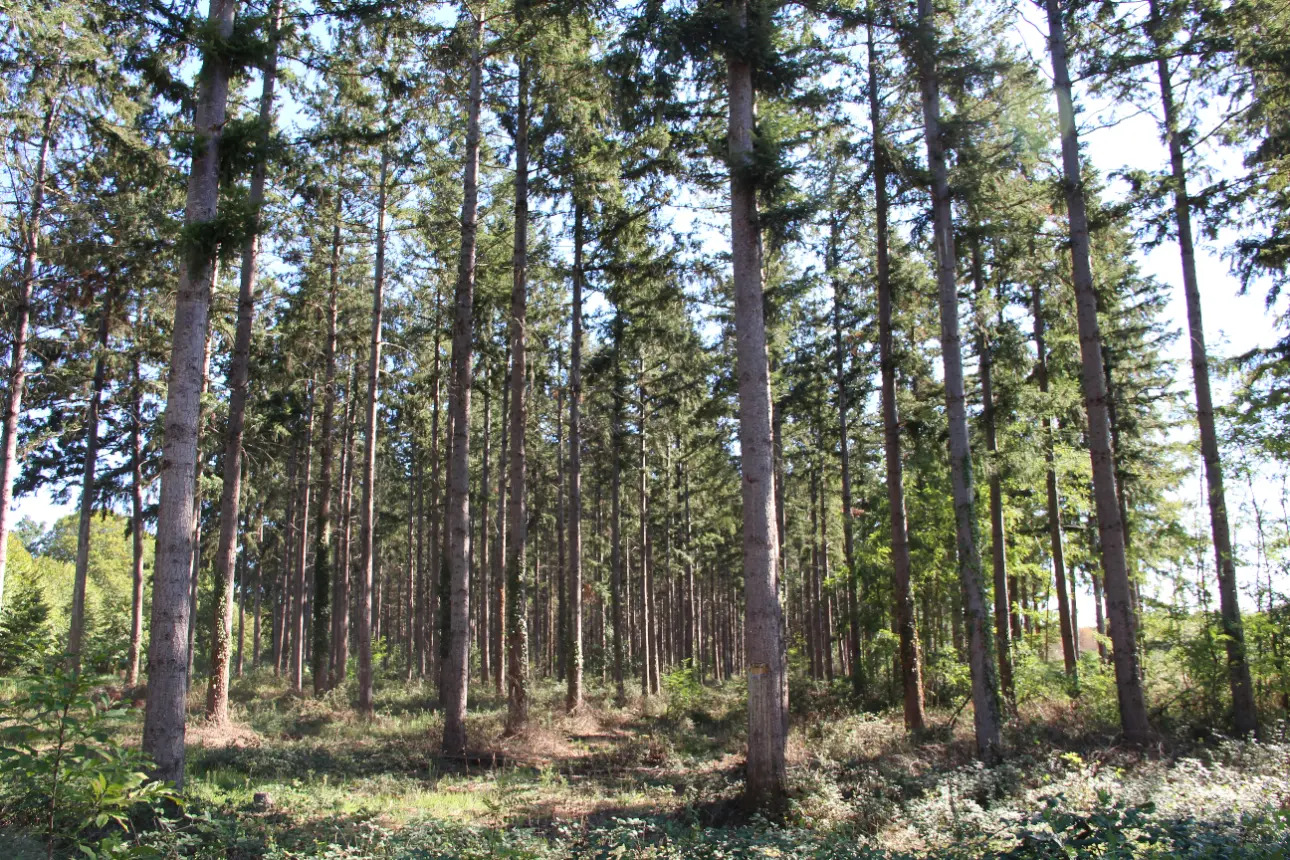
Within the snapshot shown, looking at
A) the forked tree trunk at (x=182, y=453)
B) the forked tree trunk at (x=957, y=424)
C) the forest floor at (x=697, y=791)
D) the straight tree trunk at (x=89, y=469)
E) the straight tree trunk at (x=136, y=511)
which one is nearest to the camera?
the forest floor at (x=697, y=791)

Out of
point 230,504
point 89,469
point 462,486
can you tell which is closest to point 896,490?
point 462,486

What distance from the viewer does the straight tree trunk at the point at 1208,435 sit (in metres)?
12.6

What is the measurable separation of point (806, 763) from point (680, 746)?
4.76 meters

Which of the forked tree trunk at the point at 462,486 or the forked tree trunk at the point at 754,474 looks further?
the forked tree trunk at the point at 462,486

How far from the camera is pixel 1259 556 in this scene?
16609 millimetres

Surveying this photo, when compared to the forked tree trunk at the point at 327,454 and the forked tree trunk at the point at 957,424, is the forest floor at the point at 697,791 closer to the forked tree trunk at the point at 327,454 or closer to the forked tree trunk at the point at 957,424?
the forked tree trunk at the point at 957,424

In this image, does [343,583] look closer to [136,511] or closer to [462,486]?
[136,511]

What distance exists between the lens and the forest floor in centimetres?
625

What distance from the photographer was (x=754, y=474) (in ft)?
33.2

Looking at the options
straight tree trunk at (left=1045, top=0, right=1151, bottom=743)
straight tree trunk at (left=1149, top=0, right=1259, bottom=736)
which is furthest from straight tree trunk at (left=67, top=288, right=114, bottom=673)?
straight tree trunk at (left=1149, top=0, right=1259, bottom=736)

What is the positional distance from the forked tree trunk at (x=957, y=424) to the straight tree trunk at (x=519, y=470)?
8.43 m

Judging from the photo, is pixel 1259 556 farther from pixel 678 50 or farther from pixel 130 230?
pixel 130 230

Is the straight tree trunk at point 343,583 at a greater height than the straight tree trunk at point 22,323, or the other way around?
the straight tree trunk at point 22,323

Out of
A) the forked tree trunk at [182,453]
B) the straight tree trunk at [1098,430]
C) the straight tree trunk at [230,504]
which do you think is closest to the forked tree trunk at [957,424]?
the straight tree trunk at [1098,430]
